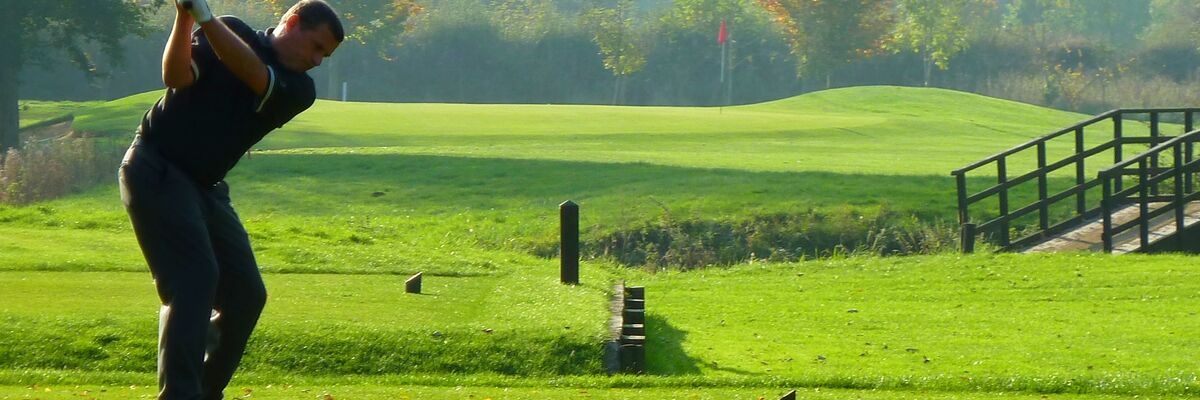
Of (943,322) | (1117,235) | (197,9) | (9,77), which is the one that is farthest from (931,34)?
(197,9)

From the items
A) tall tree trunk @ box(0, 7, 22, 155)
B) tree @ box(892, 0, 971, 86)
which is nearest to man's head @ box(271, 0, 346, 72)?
tall tree trunk @ box(0, 7, 22, 155)

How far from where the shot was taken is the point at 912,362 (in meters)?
11.4

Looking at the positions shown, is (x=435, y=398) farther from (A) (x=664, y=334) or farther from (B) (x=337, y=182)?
(B) (x=337, y=182)

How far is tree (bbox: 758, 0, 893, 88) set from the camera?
74.2 meters

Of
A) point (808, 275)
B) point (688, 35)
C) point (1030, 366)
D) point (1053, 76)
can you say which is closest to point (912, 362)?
point (1030, 366)

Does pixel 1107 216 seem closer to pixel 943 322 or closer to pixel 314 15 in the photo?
pixel 943 322

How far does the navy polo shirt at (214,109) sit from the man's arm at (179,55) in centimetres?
12

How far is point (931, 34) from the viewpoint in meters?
77.2

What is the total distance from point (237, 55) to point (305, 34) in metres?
0.50

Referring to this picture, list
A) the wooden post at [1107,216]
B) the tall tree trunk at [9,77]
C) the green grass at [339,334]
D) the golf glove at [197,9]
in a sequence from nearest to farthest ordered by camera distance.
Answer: the golf glove at [197,9] → the green grass at [339,334] → the wooden post at [1107,216] → the tall tree trunk at [9,77]

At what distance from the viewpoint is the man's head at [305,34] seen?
Answer: 255 inches

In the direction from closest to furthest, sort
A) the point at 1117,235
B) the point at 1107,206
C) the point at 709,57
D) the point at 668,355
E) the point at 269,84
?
the point at 269,84
the point at 668,355
the point at 1107,206
the point at 1117,235
the point at 709,57

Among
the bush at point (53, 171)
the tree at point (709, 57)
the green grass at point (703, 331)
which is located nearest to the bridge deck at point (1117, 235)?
the green grass at point (703, 331)

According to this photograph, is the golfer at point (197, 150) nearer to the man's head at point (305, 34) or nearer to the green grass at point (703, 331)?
the man's head at point (305, 34)
